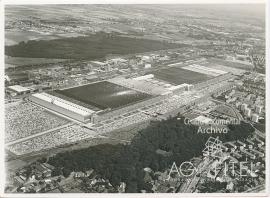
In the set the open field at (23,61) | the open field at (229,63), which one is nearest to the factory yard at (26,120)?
the open field at (23,61)

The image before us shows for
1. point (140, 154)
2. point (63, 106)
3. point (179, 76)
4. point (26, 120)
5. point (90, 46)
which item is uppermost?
A: point (90, 46)

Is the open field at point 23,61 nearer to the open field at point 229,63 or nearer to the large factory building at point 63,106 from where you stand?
the large factory building at point 63,106

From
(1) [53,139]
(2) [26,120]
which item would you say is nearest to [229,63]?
(1) [53,139]

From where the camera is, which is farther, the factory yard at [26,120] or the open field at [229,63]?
the open field at [229,63]

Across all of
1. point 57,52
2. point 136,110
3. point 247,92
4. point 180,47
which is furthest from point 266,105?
point 57,52

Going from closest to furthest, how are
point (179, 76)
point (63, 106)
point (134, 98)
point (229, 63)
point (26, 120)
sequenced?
point (26, 120)
point (63, 106)
point (134, 98)
point (179, 76)
point (229, 63)

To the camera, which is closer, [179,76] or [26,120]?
[26,120]

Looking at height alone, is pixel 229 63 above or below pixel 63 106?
above

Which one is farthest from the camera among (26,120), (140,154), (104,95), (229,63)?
(229,63)

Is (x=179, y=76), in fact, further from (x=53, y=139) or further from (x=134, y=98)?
(x=53, y=139)
